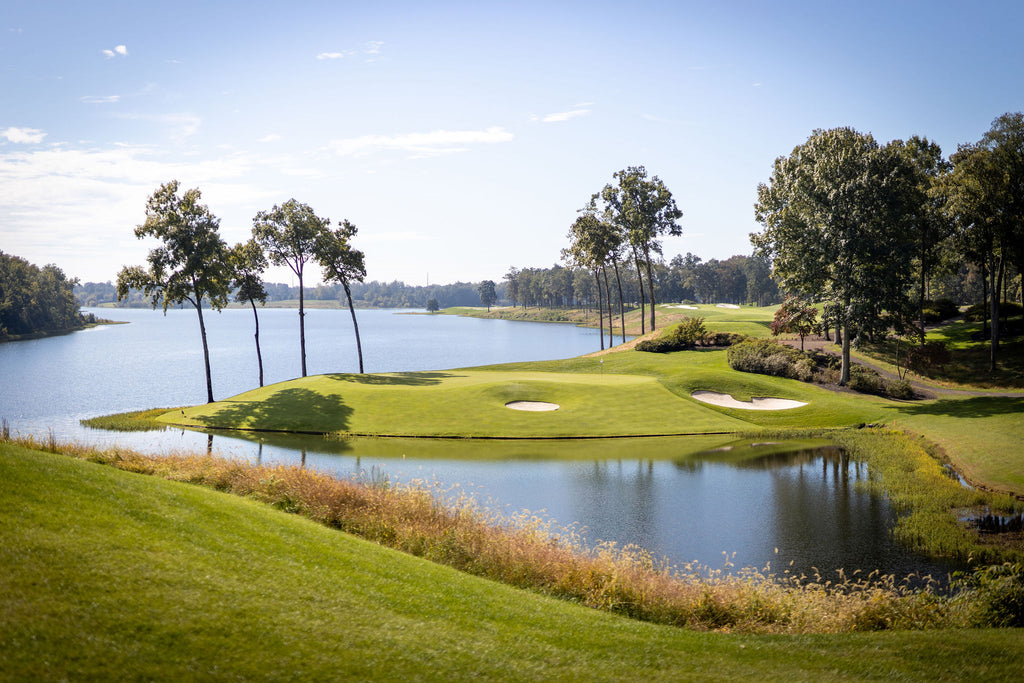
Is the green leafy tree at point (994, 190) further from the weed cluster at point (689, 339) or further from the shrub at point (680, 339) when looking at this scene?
the shrub at point (680, 339)

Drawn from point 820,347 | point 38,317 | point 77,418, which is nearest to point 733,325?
point 820,347

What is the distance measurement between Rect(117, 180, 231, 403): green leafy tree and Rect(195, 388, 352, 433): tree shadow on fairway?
299 inches

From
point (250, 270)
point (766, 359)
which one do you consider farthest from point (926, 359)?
point (250, 270)

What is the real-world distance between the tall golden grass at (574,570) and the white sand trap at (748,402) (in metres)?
21.2

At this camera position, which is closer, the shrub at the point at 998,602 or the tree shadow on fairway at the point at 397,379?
the shrub at the point at 998,602

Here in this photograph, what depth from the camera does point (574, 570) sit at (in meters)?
A: 10.9

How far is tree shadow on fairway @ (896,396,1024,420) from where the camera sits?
29.1 metres

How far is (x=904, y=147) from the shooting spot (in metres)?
51.2

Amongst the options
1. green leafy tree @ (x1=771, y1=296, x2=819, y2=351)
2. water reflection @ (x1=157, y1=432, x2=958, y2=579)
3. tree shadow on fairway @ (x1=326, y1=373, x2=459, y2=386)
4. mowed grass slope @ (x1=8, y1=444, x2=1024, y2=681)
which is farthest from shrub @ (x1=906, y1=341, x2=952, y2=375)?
mowed grass slope @ (x1=8, y1=444, x2=1024, y2=681)

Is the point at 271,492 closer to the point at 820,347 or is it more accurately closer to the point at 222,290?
the point at 222,290

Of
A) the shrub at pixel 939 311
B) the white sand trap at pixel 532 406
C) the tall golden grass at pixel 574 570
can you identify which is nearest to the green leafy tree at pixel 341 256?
the white sand trap at pixel 532 406

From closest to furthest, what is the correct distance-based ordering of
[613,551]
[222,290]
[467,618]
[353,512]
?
[467,618] < [353,512] < [613,551] < [222,290]

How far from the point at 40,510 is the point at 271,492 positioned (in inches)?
270

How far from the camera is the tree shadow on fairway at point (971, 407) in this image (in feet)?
95.5
